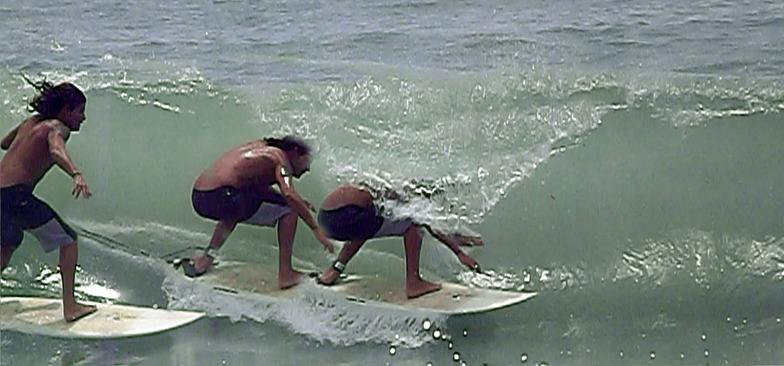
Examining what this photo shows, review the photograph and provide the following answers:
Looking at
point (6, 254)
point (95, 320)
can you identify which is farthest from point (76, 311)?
point (6, 254)

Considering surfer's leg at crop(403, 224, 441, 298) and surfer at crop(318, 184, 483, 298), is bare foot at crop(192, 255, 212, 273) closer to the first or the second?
surfer at crop(318, 184, 483, 298)

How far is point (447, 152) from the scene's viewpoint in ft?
5.99

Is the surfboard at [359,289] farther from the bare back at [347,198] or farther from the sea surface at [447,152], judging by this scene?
the bare back at [347,198]

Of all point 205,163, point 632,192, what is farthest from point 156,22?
point 632,192

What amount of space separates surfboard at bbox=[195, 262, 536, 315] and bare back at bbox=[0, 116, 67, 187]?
0.31m

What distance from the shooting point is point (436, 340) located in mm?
1824

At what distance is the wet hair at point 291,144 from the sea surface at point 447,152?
0.05 ft

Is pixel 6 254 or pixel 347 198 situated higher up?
pixel 347 198

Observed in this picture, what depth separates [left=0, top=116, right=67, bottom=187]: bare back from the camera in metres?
1.76

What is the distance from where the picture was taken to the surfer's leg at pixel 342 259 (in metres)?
1.81

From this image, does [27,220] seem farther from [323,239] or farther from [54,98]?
[323,239]

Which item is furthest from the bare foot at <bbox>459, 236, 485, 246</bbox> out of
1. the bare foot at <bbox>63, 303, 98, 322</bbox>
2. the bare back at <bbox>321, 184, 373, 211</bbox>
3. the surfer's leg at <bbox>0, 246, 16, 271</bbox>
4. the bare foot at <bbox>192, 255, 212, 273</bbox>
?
the surfer's leg at <bbox>0, 246, 16, 271</bbox>

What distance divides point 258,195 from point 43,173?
34cm

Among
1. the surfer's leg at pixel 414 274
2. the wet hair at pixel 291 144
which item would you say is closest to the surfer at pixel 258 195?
the wet hair at pixel 291 144
